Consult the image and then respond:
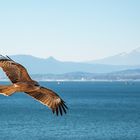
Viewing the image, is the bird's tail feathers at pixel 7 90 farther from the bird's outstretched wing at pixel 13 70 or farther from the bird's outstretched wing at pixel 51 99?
the bird's outstretched wing at pixel 51 99

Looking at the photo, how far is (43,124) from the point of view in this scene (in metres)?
101

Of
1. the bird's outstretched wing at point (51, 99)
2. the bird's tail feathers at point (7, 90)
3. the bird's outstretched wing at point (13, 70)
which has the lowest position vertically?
the bird's outstretched wing at point (51, 99)

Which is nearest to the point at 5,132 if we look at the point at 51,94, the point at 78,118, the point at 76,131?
the point at 76,131

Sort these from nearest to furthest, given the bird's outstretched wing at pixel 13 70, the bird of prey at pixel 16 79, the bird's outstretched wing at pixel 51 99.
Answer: the bird of prey at pixel 16 79
the bird's outstretched wing at pixel 13 70
the bird's outstretched wing at pixel 51 99

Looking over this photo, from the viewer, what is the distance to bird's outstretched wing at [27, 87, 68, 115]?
11.3 metres

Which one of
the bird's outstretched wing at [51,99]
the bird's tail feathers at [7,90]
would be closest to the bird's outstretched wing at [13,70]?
the bird's tail feathers at [7,90]

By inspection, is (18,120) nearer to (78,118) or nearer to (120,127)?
(78,118)

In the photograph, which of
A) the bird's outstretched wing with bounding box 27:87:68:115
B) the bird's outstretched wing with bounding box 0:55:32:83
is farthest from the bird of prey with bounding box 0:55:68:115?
the bird's outstretched wing with bounding box 27:87:68:115

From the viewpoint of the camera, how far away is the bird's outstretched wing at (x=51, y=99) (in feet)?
37.1

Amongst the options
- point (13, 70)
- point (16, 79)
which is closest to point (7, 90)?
point (16, 79)

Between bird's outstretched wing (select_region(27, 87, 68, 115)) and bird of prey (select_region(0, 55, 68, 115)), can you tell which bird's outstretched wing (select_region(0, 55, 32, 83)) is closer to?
bird of prey (select_region(0, 55, 68, 115))

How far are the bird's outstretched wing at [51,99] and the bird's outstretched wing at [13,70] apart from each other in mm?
1141

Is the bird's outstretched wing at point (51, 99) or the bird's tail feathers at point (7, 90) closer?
the bird's tail feathers at point (7, 90)

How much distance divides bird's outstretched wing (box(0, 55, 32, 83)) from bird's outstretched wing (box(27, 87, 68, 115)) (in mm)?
1141
